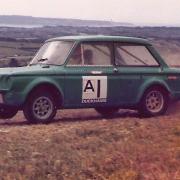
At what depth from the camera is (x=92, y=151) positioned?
28.9ft

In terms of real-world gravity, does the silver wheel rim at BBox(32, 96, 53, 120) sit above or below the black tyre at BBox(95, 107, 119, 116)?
above

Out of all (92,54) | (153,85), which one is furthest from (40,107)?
(153,85)

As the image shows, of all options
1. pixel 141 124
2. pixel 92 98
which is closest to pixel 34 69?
pixel 92 98

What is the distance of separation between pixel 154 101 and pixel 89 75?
5.79 feet

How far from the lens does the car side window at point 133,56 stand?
12.7 meters

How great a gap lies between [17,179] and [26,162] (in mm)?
516

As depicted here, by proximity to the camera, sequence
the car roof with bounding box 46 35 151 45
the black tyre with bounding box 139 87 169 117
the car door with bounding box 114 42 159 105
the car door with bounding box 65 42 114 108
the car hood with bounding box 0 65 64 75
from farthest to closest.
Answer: the black tyre with bounding box 139 87 169 117
the car door with bounding box 114 42 159 105
the car roof with bounding box 46 35 151 45
the car door with bounding box 65 42 114 108
the car hood with bounding box 0 65 64 75

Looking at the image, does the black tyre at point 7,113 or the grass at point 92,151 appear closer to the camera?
the grass at point 92,151

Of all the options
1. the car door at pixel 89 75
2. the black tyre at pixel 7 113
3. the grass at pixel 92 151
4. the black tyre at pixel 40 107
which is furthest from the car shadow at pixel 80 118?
the grass at pixel 92 151

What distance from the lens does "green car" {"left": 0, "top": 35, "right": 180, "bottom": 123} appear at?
11.4m

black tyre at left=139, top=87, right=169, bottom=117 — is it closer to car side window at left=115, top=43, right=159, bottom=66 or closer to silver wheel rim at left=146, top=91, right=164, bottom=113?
silver wheel rim at left=146, top=91, right=164, bottom=113

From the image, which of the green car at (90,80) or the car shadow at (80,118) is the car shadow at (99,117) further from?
the green car at (90,80)

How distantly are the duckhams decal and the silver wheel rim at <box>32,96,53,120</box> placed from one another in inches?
27.3

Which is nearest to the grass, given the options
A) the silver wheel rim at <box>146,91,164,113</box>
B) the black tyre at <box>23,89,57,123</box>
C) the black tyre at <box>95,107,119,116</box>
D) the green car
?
the black tyre at <box>23,89,57,123</box>
